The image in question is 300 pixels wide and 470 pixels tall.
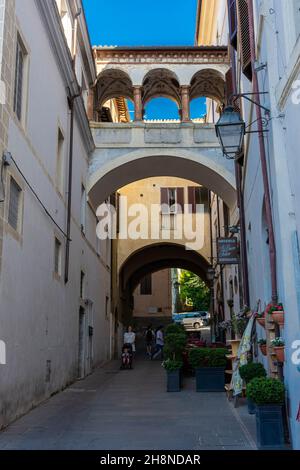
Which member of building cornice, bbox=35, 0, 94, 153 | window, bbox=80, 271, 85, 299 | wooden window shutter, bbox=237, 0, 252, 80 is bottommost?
window, bbox=80, 271, 85, 299

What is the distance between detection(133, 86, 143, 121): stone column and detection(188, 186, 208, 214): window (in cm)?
952

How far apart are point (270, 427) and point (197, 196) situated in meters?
22.2

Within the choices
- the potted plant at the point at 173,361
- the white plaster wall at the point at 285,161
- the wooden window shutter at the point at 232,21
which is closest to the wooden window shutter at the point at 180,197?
the wooden window shutter at the point at 232,21

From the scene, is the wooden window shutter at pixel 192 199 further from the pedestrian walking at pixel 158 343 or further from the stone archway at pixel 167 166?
the stone archway at pixel 167 166

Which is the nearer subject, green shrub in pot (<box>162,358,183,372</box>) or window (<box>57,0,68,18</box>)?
green shrub in pot (<box>162,358,183,372</box>)

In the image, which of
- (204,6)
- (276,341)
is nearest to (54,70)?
(276,341)

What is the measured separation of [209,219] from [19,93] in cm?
1888

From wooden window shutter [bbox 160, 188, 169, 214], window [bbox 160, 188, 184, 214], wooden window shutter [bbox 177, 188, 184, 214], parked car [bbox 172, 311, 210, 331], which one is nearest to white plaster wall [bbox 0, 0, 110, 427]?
wooden window shutter [bbox 160, 188, 169, 214]

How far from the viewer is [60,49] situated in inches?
505

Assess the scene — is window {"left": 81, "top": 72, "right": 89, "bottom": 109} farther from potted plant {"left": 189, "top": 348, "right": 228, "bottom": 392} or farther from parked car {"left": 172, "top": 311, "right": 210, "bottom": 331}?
parked car {"left": 172, "top": 311, "right": 210, "bottom": 331}

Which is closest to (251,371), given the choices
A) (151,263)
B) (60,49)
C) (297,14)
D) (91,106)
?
(297,14)

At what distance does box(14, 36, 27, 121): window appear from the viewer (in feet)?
31.0

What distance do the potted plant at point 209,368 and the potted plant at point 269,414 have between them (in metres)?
5.76

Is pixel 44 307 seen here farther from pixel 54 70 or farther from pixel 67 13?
pixel 67 13
